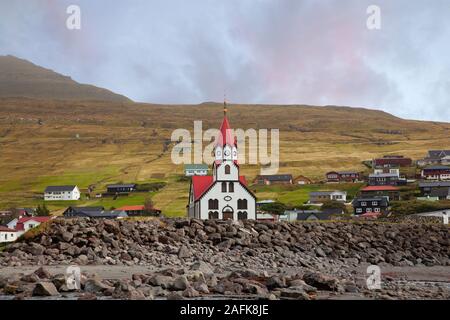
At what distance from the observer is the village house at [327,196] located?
12230 cm

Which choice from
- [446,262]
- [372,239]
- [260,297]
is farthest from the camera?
[372,239]

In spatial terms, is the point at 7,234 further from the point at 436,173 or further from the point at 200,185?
the point at 436,173

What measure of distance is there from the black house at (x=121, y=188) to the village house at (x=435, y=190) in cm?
5891

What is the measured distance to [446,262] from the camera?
162ft

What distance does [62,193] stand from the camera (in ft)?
456

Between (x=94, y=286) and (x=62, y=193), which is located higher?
(x=62, y=193)

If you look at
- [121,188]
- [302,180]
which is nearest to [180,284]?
[121,188]

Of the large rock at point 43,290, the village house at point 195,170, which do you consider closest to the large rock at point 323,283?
→ the large rock at point 43,290

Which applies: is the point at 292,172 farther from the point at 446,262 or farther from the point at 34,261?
the point at 34,261

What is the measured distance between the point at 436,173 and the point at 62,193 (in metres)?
82.1

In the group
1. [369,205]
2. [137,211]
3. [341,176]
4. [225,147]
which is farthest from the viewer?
[341,176]

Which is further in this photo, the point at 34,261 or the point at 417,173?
the point at 417,173
